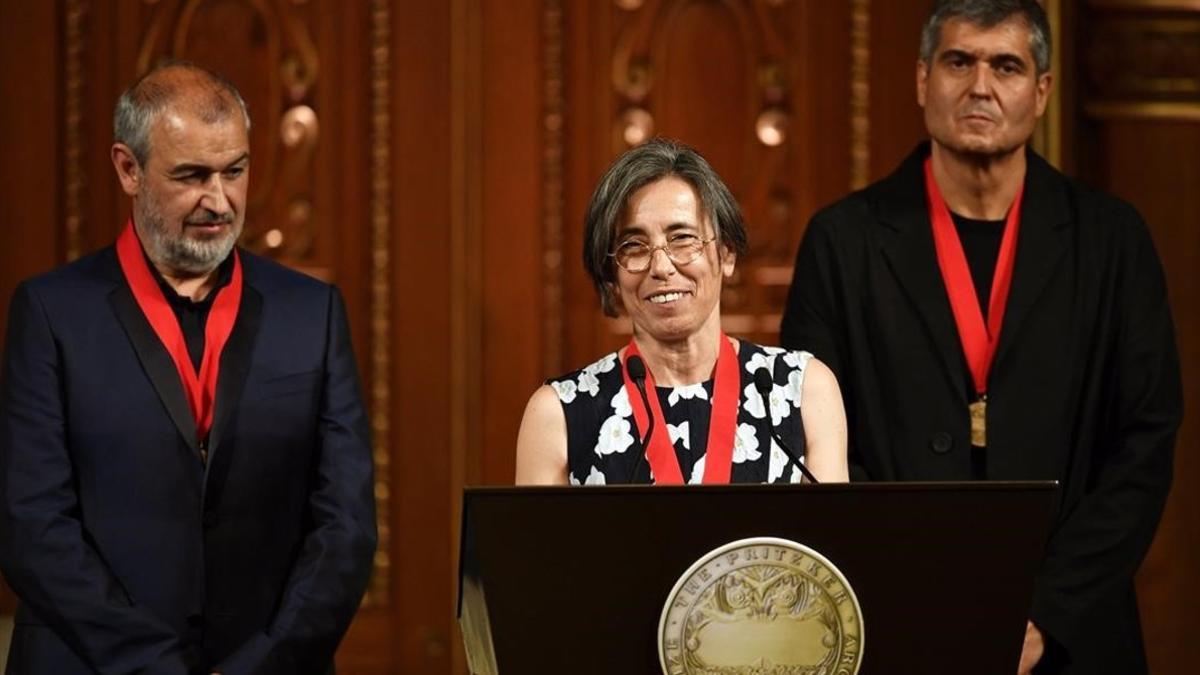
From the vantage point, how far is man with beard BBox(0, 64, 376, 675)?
111 inches

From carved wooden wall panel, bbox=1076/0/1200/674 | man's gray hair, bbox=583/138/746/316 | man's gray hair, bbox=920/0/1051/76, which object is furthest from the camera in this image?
carved wooden wall panel, bbox=1076/0/1200/674

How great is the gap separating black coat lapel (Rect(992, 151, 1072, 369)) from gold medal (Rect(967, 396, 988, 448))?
71 mm

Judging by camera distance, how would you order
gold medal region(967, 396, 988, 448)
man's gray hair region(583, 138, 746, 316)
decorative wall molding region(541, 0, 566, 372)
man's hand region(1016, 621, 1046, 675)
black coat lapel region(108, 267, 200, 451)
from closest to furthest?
man's gray hair region(583, 138, 746, 316)
black coat lapel region(108, 267, 200, 451)
man's hand region(1016, 621, 1046, 675)
gold medal region(967, 396, 988, 448)
decorative wall molding region(541, 0, 566, 372)

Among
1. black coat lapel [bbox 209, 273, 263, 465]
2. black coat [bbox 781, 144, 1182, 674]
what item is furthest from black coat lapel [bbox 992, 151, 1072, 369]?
black coat lapel [bbox 209, 273, 263, 465]

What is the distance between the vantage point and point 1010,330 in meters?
3.24

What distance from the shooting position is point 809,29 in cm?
486

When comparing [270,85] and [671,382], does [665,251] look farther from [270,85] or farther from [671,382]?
[270,85]

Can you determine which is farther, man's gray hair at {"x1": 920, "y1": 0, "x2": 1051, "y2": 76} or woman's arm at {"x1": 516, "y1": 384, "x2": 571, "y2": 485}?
man's gray hair at {"x1": 920, "y1": 0, "x2": 1051, "y2": 76}

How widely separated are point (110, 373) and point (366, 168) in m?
1.97

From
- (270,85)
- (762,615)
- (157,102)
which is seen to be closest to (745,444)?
(762,615)

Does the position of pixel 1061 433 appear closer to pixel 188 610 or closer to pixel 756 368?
pixel 756 368

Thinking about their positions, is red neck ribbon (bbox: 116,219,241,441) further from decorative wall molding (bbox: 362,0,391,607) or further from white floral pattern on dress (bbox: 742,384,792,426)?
decorative wall molding (bbox: 362,0,391,607)

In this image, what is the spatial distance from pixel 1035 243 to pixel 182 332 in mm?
1455

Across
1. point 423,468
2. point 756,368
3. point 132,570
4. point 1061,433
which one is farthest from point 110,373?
point 423,468
